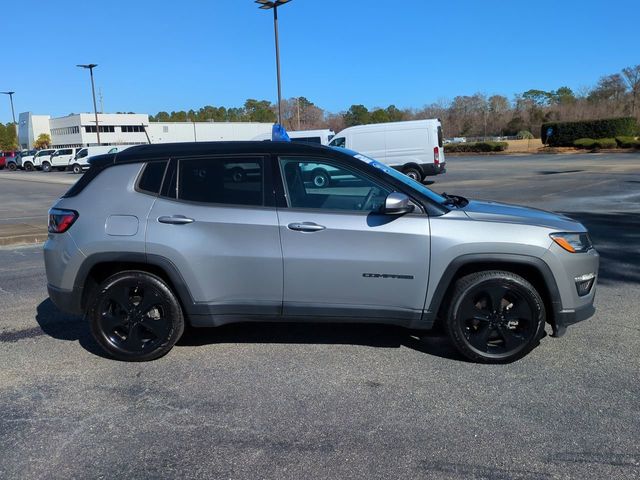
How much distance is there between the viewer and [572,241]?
4.08 metres

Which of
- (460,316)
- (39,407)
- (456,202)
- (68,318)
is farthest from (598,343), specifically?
(68,318)

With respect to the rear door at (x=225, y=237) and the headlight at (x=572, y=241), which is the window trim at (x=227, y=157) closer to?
the rear door at (x=225, y=237)

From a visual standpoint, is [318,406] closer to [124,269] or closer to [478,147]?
[124,269]

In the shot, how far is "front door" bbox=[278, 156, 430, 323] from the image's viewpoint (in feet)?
13.2

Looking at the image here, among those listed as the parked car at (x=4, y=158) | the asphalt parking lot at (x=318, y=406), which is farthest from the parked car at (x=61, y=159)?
the asphalt parking lot at (x=318, y=406)

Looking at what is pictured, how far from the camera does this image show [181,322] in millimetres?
4297

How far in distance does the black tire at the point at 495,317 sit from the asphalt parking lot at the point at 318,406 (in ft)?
0.51

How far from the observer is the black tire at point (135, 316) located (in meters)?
4.25

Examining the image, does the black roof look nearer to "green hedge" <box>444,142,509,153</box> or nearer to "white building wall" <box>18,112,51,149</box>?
"green hedge" <box>444,142,509,153</box>

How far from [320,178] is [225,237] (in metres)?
0.88

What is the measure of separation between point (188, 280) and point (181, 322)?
1.18 feet

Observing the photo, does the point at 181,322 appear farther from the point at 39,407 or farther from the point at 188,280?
the point at 39,407

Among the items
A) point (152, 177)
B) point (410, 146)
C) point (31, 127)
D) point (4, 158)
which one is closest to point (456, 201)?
point (152, 177)

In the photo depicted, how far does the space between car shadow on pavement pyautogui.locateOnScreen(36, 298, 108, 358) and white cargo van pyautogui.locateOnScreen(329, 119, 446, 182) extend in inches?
629
